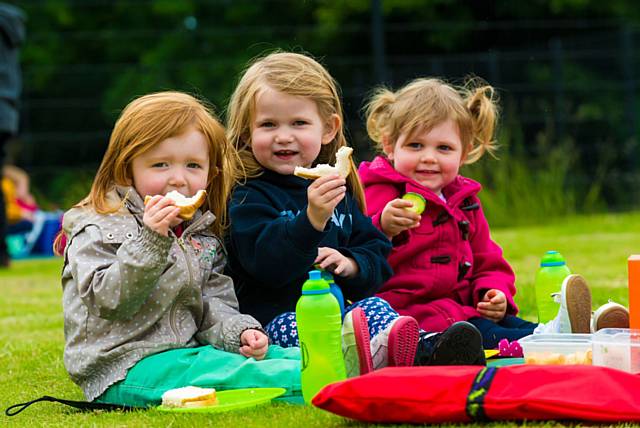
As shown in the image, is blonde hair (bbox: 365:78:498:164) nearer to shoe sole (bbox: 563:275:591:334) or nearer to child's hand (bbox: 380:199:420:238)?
child's hand (bbox: 380:199:420:238)

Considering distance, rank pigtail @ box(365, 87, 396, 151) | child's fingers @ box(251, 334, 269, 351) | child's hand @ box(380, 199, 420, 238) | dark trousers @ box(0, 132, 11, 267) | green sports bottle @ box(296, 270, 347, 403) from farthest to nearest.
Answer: dark trousers @ box(0, 132, 11, 267)
pigtail @ box(365, 87, 396, 151)
child's hand @ box(380, 199, 420, 238)
child's fingers @ box(251, 334, 269, 351)
green sports bottle @ box(296, 270, 347, 403)

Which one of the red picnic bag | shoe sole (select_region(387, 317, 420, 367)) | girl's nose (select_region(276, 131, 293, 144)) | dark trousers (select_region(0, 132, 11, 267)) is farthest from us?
dark trousers (select_region(0, 132, 11, 267))

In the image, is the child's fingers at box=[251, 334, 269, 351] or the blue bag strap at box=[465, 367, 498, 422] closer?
the blue bag strap at box=[465, 367, 498, 422]

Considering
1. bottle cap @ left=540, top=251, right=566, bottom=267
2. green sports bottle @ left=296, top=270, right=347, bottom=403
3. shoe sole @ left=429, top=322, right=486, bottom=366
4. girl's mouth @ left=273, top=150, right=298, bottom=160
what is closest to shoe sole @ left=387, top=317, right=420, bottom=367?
shoe sole @ left=429, top=322, right=486, bottom=366

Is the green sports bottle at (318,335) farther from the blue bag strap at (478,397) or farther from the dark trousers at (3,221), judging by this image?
the dark trousers at (3,221)

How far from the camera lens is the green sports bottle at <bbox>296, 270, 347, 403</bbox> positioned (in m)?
3.15

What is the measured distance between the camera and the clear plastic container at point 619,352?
125 inches

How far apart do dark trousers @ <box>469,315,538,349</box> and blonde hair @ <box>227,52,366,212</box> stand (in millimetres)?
866

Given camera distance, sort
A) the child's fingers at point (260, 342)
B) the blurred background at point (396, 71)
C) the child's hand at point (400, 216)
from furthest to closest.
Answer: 1. the blurred background at point (396, 71)
2. the child's hand at point (400, 216)
3. the child's fingers at point (260, 342)

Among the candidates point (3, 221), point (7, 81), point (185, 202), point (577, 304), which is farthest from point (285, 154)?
point (7, 81)

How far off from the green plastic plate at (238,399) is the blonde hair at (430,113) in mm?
1484

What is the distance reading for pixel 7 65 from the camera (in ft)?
33.1

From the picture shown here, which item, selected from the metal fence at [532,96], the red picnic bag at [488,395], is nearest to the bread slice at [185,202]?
the red picnic bag at [488,395]

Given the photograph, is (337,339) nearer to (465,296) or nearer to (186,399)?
(186,399)
